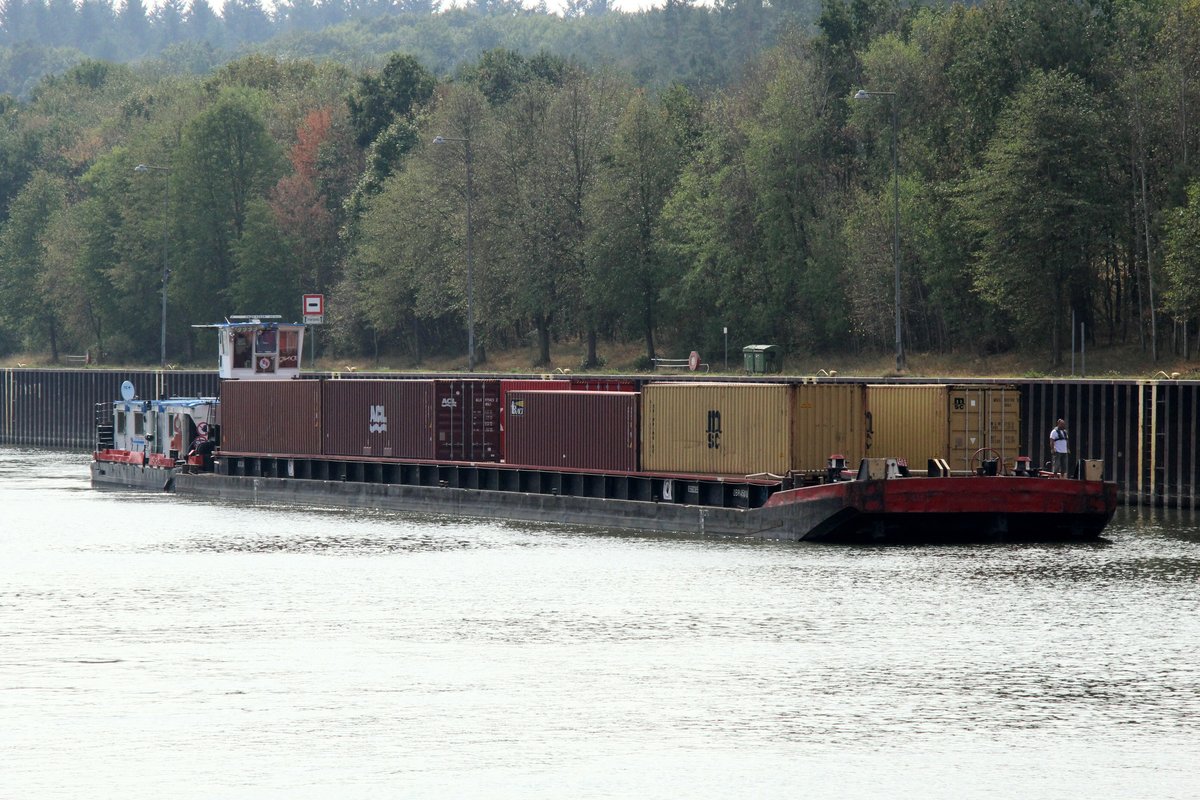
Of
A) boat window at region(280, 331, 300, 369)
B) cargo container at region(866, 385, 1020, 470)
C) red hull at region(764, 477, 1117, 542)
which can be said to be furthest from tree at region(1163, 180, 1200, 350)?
boat window at region(280, 331, 300, 369)

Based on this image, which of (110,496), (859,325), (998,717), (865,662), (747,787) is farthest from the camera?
(859,325)

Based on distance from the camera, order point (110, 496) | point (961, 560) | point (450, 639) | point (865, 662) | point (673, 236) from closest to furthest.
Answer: point (865, 662) < point (450, 639) < point (961, 560) < point (110, 496) < point (673, 236)

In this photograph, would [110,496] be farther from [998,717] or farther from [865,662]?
[998,717]

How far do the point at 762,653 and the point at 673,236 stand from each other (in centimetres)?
7122

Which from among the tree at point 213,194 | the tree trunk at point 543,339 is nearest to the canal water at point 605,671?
the tree trunk at point 543,339

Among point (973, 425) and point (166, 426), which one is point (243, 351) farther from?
point (973, 425)

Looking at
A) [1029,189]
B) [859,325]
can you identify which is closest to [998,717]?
[1029,189]

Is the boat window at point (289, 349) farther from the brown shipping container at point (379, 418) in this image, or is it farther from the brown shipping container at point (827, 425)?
the brown shipping container at point (827, 425)

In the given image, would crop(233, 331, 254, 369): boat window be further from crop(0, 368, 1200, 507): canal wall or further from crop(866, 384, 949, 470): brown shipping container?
crop(866, 384, 949, 470): brown shipping container

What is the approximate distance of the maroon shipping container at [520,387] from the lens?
56375mm

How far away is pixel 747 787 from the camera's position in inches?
855

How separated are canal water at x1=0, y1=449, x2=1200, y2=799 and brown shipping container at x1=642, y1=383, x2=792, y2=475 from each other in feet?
7.58

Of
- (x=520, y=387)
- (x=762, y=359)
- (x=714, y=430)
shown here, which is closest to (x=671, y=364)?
(x=762, y=359)

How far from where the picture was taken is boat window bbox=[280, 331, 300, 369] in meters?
71.2
